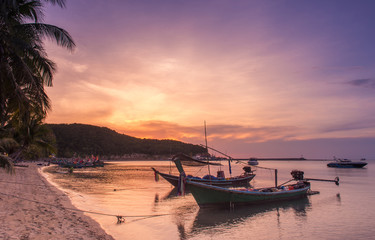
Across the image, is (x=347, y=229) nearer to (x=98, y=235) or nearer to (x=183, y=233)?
(x=183, y=233)

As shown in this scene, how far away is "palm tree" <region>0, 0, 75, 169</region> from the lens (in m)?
10.2

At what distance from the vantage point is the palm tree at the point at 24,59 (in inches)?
401

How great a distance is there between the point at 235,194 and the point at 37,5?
17268 millimetres

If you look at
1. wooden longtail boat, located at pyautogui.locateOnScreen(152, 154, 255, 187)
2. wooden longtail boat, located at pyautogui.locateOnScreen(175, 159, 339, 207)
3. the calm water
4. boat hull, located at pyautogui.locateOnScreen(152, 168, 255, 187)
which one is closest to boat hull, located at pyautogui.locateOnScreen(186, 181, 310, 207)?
wooden longtail boat, located at pyautogui.locateOnScreen(175, 159, 339, 207)

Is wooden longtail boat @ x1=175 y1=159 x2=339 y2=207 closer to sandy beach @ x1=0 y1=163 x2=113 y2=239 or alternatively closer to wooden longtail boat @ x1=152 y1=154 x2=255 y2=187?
wooden longtail boat @ x1=152 y1=154 x2=255 y2=187

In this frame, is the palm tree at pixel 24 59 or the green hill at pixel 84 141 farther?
the green hill at pixel 84 141

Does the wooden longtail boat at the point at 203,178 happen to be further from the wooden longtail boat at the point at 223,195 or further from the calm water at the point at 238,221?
the calm water at the point at 238,221

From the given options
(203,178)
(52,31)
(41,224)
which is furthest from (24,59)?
(203,178)

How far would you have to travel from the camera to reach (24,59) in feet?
37.1

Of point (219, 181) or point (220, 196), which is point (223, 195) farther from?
point (219, 181)

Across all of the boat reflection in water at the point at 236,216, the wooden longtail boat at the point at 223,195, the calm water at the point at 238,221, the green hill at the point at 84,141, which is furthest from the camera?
the green hill at the point at 84,141

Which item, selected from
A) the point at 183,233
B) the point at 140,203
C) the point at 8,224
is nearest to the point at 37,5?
the point at 8,224

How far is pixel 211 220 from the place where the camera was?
1703 cm

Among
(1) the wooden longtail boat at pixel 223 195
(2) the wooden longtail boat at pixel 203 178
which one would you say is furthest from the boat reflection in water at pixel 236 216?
(2) the wooden longtail boat at pixel 203 178
